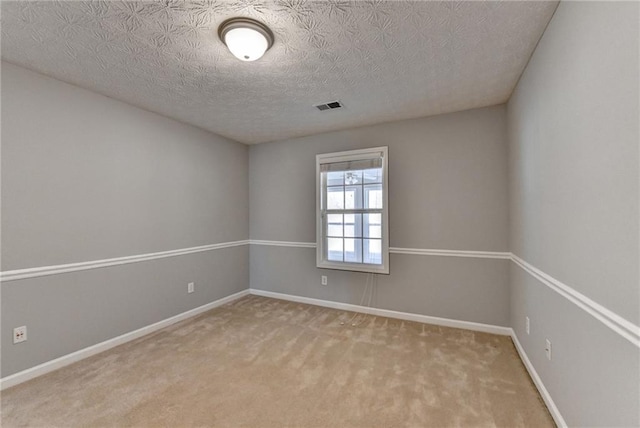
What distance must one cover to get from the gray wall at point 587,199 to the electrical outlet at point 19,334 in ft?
12.0

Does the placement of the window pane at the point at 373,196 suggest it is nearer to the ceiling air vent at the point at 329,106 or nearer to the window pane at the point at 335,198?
the window pane at the point at 335,198

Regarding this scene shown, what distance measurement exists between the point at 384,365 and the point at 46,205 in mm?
3171

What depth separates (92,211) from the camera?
2.56 meters

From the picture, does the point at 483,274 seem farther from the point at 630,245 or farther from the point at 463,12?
the point at 463,12

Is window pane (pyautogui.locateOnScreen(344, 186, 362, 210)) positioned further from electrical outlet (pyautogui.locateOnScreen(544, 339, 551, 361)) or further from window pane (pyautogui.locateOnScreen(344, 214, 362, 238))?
electrical outlet (pyautogui.locateOnScreen(544, 339, 551, 361))

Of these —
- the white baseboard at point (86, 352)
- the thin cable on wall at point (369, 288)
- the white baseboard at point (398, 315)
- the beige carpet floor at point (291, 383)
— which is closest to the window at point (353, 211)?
the thin cable on wall at point (369, 288)

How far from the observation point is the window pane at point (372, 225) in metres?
3.52

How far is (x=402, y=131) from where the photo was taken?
3.40 m

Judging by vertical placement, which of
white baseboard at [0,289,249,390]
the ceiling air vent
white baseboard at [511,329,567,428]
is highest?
the ceiling air vent

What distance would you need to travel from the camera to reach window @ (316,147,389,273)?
350cm

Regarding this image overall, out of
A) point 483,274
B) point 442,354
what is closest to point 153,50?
point 442,354

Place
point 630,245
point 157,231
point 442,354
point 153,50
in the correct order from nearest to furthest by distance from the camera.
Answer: point 630,245, point 153,50, point 442,354, point 157,231

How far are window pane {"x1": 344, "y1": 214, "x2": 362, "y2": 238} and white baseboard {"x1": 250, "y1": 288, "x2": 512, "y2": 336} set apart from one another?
3.15 ft

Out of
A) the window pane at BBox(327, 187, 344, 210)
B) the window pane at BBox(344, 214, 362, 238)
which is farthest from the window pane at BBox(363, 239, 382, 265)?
the window pane at BBox(327, 187, 344, 210)
